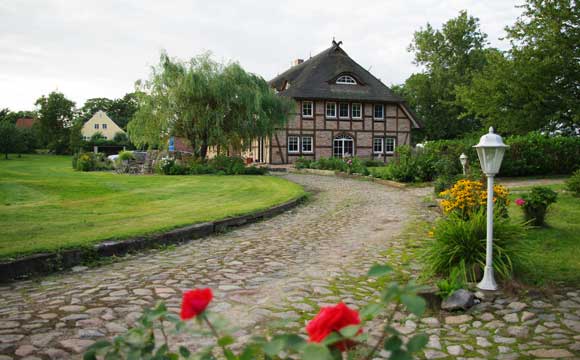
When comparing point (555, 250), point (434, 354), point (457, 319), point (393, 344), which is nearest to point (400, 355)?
point (393, 344)

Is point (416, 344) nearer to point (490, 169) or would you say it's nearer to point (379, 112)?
point (490, 169)

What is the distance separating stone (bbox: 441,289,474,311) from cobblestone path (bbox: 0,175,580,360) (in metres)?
0.12

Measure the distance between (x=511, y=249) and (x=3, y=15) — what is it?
9.95m

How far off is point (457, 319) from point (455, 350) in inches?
28.6

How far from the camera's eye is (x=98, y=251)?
6613mm

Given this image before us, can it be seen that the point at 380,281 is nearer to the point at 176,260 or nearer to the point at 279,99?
the point at 176,260

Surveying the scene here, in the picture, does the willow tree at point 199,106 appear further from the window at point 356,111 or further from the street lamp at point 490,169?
the street lamp at point 490,169

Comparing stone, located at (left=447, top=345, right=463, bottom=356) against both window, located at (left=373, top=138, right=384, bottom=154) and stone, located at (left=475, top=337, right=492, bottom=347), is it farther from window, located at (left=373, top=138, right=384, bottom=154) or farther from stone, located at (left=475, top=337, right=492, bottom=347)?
window, located at (left=373, top=138, right=384, bottom=154)

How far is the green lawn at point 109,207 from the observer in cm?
721

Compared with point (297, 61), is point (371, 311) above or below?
below

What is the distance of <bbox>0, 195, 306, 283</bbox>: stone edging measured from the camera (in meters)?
5.63

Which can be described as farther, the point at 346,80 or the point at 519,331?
the point at 346,80

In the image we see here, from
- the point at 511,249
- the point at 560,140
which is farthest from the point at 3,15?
the point at 560,140

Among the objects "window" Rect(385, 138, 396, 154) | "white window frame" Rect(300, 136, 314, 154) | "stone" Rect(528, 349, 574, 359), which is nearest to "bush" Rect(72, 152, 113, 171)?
"white window frame" Rect(300, 136, 314, 154)
